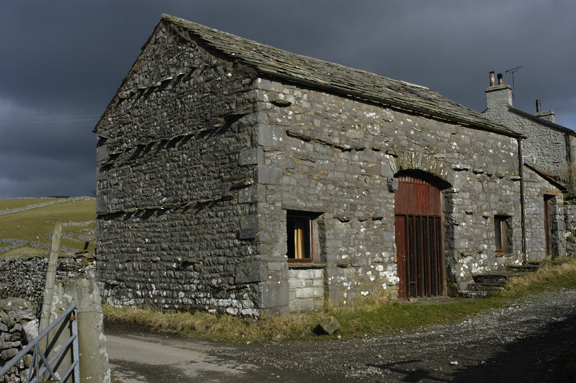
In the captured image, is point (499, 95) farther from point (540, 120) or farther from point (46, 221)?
point (46, 221)

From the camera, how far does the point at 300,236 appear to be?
35.3 ft

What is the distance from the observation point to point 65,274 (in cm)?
1423

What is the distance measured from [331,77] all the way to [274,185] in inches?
153

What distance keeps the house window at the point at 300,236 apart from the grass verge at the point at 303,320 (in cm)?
127

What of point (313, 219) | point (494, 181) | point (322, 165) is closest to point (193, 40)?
point (322, 165)

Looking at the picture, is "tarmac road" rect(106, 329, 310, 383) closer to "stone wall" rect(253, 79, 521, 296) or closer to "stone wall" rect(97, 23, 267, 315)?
"stone wall" rect(97, 23, 267, 315)

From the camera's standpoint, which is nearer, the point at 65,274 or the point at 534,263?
the point at 65,274

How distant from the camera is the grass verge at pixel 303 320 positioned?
894 centimetres

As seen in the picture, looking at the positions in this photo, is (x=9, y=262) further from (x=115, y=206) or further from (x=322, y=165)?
(x=322, y=165)

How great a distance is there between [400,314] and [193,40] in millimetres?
7647

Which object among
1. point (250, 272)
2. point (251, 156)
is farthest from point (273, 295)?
point (251, 156)

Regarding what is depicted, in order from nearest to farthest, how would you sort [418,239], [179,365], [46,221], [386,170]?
[179,365]
[386,170]
[418,239]
[46,221]

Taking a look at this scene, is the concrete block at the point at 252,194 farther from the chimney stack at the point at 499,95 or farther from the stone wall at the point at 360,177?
the chimney stack at the point at 499,95

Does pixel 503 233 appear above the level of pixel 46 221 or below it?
below
